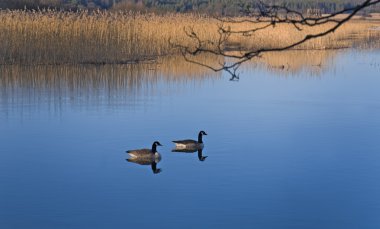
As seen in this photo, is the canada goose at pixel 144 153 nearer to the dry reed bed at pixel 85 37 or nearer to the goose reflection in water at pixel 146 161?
the goose reflection in water at pixel 146 161

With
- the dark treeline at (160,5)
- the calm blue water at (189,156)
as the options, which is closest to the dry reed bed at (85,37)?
the dark treeline at (160,5)

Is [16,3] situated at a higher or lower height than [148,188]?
higher

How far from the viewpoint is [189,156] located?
9094mm

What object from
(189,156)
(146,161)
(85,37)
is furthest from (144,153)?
(85,37)

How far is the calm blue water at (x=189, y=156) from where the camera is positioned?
6469 mm

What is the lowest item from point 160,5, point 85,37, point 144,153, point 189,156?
point 189,156

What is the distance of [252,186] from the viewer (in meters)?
7.43

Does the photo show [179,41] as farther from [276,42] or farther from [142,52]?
[276,42]

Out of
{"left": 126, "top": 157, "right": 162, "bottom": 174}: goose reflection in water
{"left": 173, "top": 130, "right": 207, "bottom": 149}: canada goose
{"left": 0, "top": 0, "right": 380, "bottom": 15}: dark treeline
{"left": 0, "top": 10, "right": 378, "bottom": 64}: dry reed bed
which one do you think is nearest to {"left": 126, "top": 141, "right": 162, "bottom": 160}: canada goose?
{"left": 126, "top": 157, "right": 162, "bottom": 174}: goose reflection in water

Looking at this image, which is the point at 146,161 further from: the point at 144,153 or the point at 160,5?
the point at 160,5

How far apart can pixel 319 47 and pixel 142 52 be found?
25.5ft

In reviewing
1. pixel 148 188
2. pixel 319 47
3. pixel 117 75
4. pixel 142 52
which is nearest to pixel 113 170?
pixel 148 188

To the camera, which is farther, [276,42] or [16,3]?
[16,3]

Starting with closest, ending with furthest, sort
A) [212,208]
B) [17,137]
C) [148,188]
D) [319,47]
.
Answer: [212,208], [148,188], [17,137], [319,47]
